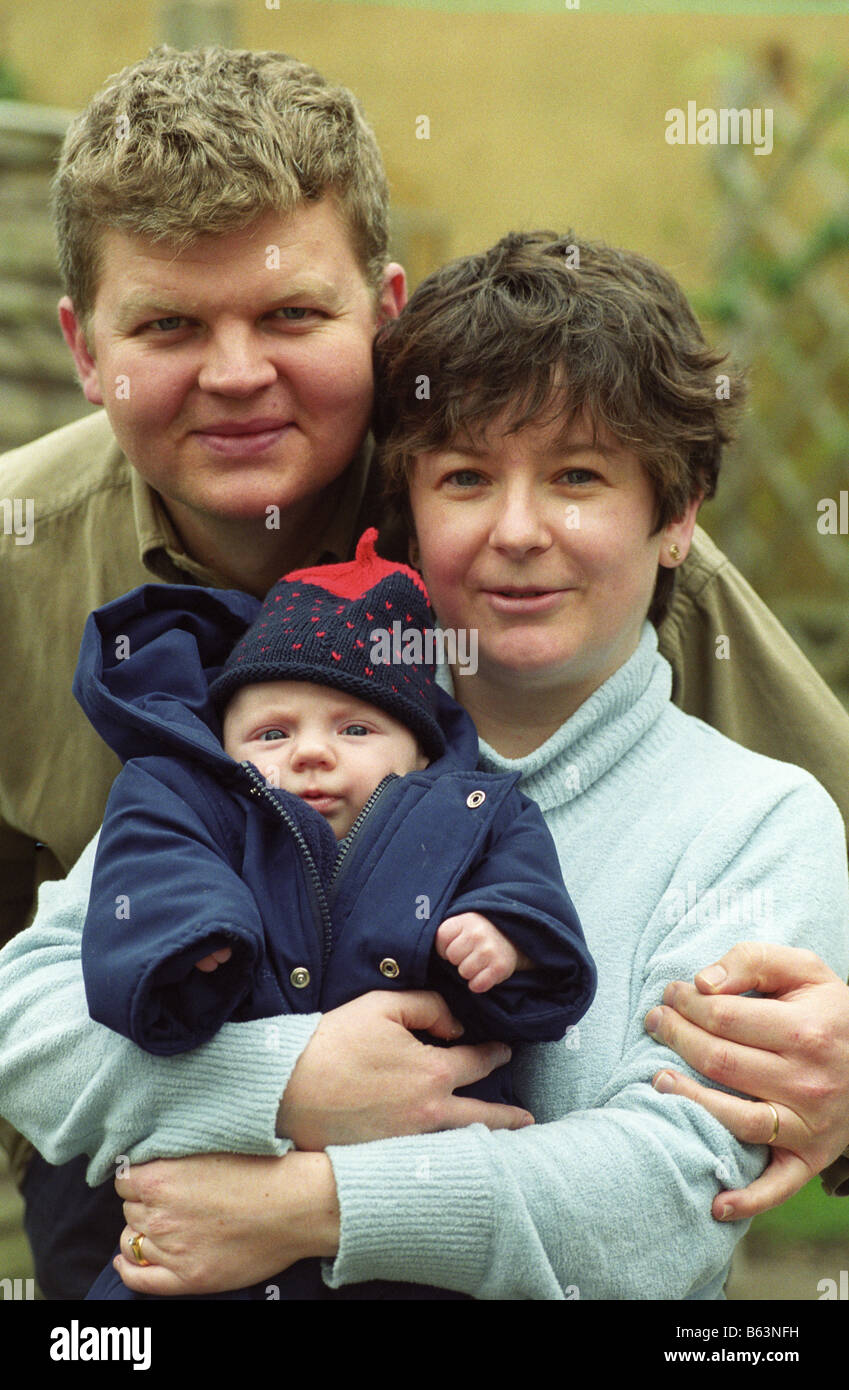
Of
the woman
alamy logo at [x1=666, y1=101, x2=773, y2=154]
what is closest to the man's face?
the woman

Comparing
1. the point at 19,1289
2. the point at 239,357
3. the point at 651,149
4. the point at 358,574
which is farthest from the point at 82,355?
the point at 651,149

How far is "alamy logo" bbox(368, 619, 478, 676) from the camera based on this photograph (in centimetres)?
171

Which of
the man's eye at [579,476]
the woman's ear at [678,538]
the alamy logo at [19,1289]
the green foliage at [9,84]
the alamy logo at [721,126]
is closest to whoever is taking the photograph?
the man's eye at [579,476]

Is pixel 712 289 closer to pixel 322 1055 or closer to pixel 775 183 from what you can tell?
pixel 775 183

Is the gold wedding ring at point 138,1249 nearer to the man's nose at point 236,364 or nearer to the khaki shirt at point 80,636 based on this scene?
the khaki shirt at point 80,636

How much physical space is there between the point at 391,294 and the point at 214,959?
1.10 metres

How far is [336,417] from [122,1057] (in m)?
0.87

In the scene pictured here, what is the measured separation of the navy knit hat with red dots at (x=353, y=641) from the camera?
1.67 m

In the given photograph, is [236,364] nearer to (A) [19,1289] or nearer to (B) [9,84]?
(A) [19,1289]

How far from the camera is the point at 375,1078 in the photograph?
1533 mm

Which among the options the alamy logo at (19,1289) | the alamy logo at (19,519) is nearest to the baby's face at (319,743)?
the alamy logo at (19,519)

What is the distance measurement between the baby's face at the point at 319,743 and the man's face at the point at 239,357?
0.42 m
